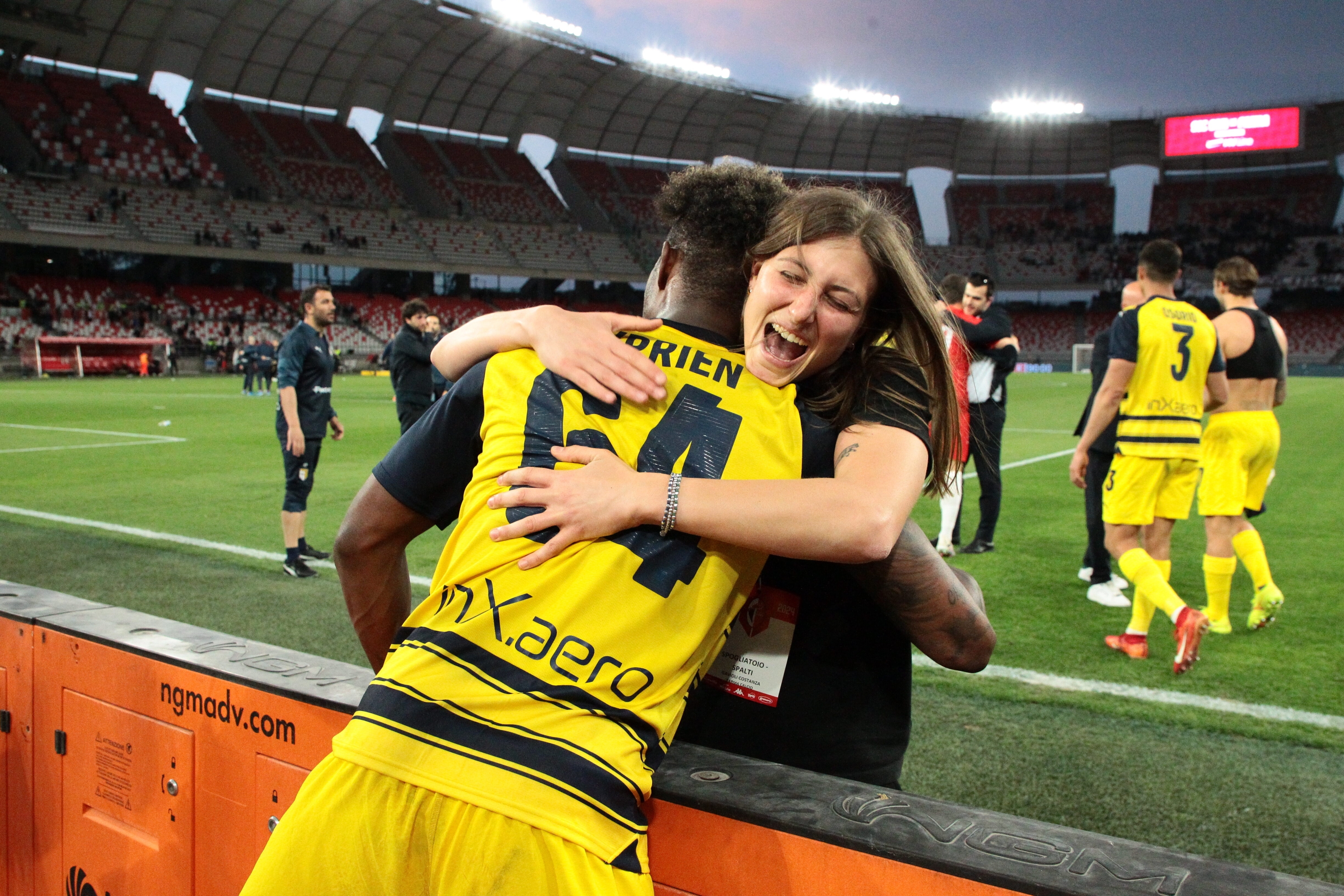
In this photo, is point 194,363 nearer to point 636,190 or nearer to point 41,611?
point 636,190

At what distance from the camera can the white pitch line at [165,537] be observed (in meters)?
6.95

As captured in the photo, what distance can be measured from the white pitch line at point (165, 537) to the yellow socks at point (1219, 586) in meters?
4.86

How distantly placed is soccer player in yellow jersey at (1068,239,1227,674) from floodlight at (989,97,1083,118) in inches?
2229

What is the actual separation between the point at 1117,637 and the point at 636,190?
187 ft

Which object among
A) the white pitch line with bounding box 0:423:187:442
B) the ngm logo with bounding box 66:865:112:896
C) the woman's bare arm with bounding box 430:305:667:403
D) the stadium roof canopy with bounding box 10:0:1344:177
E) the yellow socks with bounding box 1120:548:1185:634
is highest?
the stadium roof canopy with bounding box 10:0:1344:177

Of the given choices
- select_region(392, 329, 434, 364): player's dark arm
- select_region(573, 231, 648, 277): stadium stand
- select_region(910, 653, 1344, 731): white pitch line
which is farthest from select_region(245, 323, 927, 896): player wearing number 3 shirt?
select_region(573, 231, 648, 277): stadium stand

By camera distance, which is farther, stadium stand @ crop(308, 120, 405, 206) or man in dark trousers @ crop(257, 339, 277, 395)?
stadium stand @ crop(308, 120, 405, 206)

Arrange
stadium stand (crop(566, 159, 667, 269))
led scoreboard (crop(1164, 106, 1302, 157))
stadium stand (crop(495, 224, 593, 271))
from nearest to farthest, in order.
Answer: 1. stadium stand (crop(495, 224, 593, 271))
2. led scoreboard (crop(1164, 106, 1302, 157))
3. stadium stand (crop(566, 159, 667, 269))

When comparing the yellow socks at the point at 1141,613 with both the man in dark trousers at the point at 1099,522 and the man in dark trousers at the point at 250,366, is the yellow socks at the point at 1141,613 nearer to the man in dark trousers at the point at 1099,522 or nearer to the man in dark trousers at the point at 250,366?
the man in dark trousers at the point at 1099,522

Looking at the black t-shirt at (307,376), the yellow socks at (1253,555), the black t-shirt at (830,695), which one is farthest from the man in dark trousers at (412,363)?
the black t-shirt at (830,695)

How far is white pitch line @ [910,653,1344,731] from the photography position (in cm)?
401

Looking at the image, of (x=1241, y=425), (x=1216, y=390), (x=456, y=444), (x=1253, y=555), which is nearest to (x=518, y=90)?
(x=1241, y=425)

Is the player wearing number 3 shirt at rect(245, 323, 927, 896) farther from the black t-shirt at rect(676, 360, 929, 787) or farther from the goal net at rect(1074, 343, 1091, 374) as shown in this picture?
the goal net at rect(1074, 343, 1091, 374)

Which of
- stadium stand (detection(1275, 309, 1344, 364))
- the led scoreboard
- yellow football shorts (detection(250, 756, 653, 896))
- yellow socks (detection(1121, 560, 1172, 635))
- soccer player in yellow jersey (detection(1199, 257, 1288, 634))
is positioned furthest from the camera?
stadium stand (detection(1275, 309, 1344, 364))
